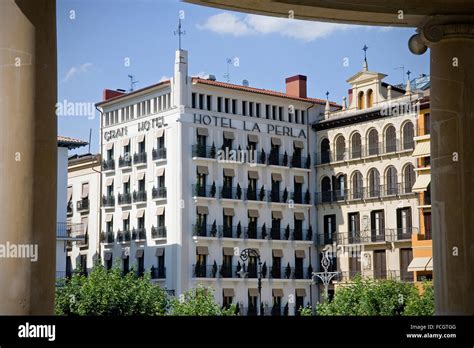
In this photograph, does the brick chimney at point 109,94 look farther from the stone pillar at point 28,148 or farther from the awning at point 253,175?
the stone pillar at point 28,148

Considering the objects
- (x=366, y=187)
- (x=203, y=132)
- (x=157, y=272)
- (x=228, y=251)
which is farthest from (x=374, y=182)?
(x=157, y=272)

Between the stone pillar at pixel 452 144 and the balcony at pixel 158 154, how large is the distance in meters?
36.6

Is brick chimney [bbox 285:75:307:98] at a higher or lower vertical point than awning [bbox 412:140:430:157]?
higher

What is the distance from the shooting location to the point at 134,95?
40281 millimetres

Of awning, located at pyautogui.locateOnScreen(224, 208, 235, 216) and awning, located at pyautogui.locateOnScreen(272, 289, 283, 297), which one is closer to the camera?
awning, located at pyautogui.locateOnScreen(224, 208, 235, 216)

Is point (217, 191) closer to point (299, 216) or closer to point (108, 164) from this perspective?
point (299, 216)

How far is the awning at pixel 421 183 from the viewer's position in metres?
52.8

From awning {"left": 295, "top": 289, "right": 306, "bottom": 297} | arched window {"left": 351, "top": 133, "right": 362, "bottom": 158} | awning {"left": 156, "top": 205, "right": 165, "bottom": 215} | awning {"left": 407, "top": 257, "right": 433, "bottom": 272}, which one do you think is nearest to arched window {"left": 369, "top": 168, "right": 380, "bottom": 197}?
arched window {"left": 351, "top": 133, "right": 362, "bottom": 158}

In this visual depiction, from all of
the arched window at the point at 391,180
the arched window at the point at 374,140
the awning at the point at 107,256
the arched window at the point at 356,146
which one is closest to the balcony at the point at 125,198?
the awning at the point at 107,256

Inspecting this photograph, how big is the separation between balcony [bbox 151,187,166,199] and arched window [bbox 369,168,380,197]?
1426 cm

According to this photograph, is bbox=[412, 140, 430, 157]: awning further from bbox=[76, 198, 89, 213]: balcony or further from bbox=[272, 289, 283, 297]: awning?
bbox=[76, 198, 89, 213]: balcony

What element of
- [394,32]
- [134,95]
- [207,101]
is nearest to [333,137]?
[207,101]

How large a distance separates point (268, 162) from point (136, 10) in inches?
876

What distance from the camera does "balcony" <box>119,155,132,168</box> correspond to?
44.8 m
